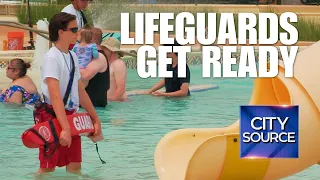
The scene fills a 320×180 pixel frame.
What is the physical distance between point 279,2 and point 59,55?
2091 centimetres

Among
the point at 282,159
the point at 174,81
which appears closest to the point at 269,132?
the point at 282,159

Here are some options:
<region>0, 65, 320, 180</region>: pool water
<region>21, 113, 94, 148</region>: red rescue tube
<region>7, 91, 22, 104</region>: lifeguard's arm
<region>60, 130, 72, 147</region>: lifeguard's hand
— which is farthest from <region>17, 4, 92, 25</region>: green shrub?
<region>60, 130, 72, 147</region>: lifeguard's hand

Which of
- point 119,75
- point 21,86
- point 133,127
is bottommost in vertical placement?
point 133,127

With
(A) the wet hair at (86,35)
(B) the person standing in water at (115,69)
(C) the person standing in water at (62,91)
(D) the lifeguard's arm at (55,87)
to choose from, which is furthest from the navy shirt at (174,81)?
(D) the lifeguard's arm at (55,87)

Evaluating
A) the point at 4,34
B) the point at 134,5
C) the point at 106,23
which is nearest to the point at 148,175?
the point at 4,34

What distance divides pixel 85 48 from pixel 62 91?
3623 mm

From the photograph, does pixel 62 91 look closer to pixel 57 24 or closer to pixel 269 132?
pixel 57 24

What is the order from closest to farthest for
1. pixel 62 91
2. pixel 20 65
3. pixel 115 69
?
1. pixel 62 91
2. pixel 20 65
3. pixel 115 69

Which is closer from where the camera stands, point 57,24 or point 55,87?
point 55,87

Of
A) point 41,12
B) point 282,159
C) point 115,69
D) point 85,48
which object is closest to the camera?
point 282,159

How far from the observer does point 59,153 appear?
6383 millimetres

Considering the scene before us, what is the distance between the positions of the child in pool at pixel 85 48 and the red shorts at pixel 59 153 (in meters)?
3.46

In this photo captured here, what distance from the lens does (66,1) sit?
78.1ft

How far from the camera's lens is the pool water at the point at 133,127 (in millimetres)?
7348
